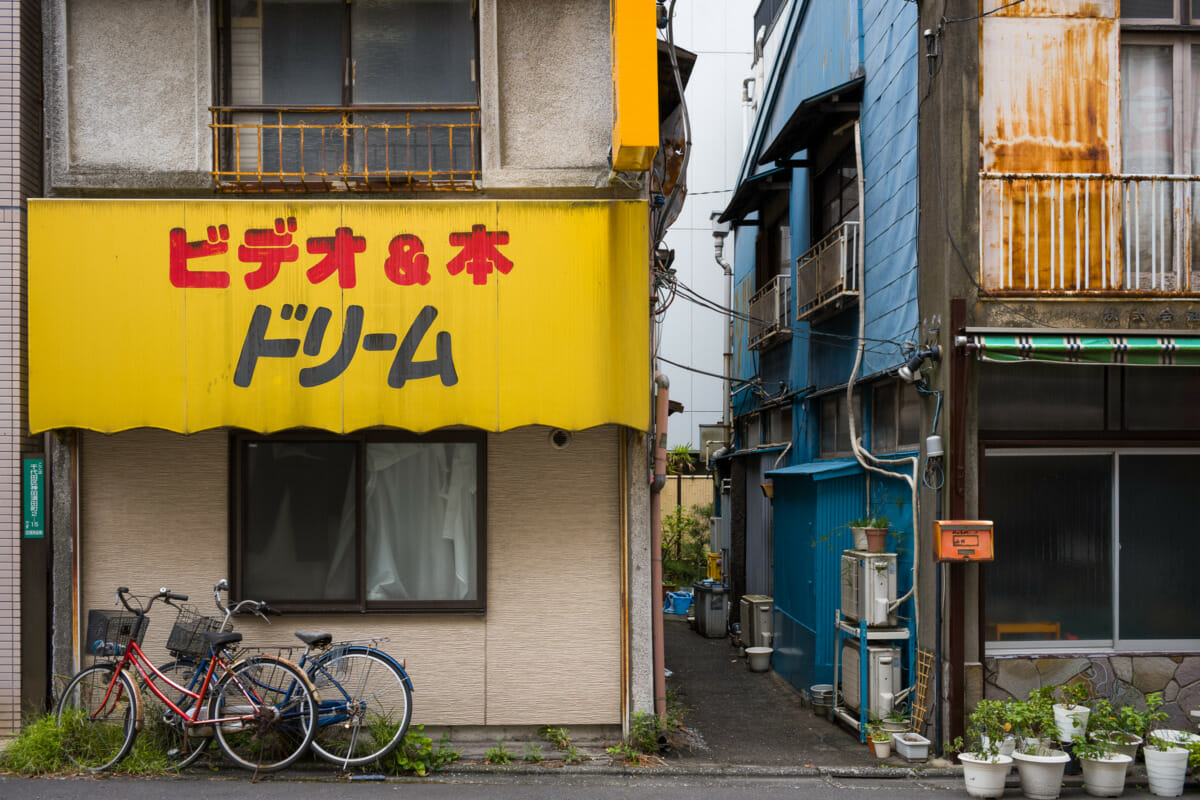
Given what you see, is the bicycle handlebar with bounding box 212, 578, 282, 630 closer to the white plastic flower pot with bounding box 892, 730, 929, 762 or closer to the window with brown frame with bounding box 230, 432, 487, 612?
the window with brown frame with bounding box 230, 432, 487, 612

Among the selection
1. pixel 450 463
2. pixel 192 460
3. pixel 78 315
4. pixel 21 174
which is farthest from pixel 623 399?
pixel 21 174

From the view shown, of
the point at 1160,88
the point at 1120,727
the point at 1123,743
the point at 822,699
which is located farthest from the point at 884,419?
the point at 1160,88

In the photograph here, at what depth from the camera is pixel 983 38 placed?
9.64m

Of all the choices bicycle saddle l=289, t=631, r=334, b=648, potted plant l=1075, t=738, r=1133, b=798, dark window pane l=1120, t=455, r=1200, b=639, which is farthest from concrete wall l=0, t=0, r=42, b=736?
dark window pane l=1120, t=455, r=1200, b=639

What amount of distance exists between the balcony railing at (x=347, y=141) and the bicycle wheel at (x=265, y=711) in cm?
465

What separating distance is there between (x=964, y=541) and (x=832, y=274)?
4.49m

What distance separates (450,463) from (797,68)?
9644mm

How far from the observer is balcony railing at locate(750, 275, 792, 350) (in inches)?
617

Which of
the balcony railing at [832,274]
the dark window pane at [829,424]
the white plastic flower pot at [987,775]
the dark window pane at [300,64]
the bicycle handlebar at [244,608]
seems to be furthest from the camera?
the dark window pane at [829,424]

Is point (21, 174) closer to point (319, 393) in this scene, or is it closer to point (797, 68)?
point (319, 393)

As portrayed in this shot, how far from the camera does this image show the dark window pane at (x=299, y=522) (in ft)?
31.4

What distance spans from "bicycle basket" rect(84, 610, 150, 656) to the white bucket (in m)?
9.32

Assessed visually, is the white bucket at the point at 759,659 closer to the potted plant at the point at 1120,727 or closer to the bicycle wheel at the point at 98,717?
the potted plant at the point at 1120,727

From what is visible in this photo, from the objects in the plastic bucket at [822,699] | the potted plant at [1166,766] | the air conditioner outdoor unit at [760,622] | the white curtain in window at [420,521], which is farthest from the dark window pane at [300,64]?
the air conditioner outdoor unit at [760,622]
